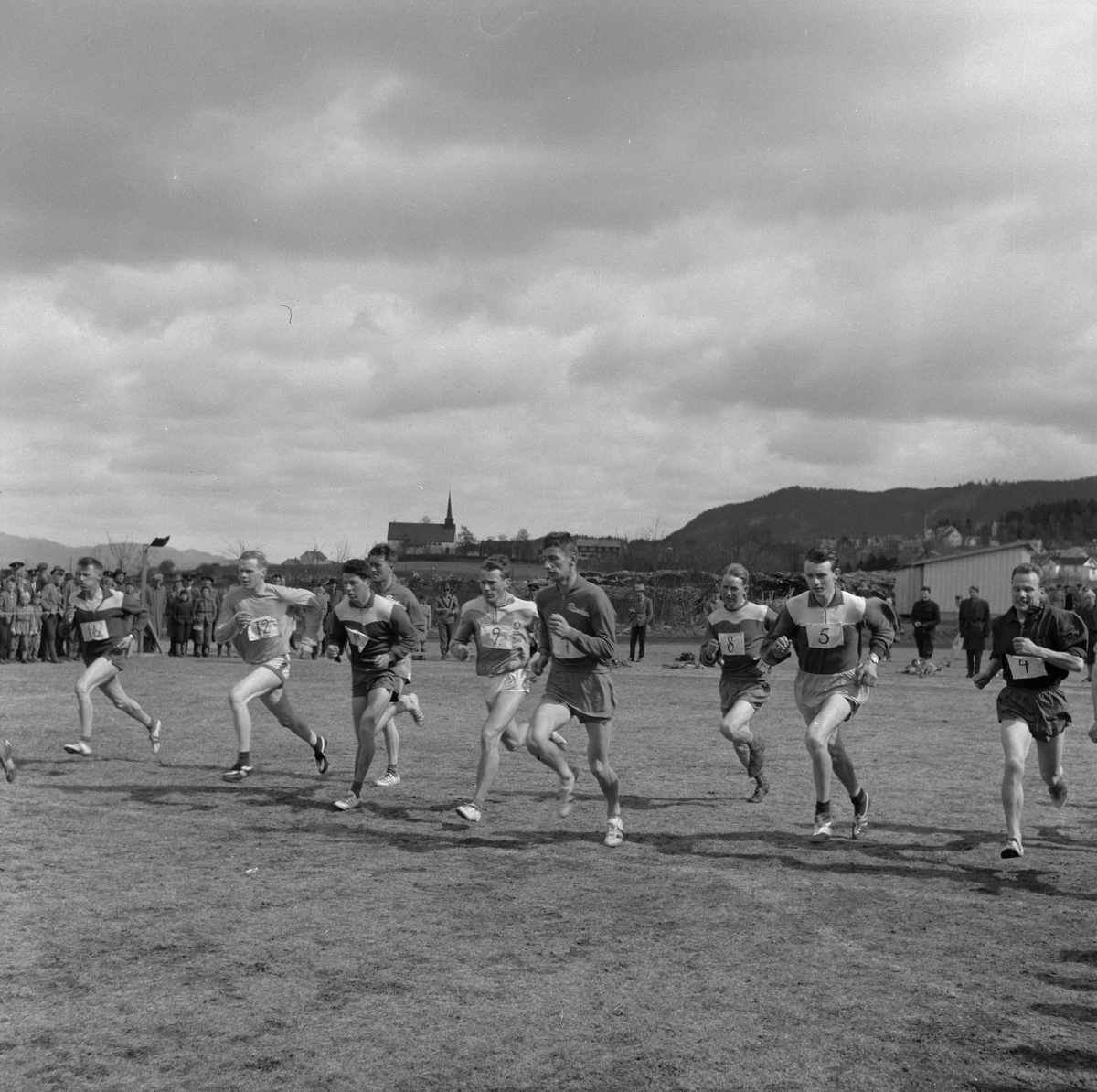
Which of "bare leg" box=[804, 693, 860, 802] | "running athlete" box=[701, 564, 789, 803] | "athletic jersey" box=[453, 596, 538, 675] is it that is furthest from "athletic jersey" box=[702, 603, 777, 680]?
"athletic jersey" box=[453, 596, 538, 675]

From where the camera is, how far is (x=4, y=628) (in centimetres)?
2439

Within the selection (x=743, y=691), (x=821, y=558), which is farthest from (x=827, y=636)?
(x=743, y=691)

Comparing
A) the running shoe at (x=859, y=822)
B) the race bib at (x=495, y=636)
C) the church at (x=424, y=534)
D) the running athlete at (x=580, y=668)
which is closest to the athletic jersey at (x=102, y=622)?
the race bib at (x=495, y=636)

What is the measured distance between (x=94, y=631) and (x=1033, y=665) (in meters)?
8.77

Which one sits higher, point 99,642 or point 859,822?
point 99,642

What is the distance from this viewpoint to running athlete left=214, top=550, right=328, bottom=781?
1063cm

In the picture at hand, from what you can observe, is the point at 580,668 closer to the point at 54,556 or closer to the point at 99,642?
the point at 99,642

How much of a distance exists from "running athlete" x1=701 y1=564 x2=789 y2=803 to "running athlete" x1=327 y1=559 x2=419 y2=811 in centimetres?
255

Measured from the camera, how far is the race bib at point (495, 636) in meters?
9.40

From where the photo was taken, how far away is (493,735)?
29.6ft

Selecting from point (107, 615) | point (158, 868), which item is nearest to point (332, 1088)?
point (158, 868)

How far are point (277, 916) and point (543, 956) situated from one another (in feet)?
5.05

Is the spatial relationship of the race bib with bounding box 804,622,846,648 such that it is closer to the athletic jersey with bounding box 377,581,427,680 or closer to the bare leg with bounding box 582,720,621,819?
the bare leg with bounding box 582,720,621,819

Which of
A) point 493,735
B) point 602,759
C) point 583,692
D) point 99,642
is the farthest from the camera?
point 99,642
